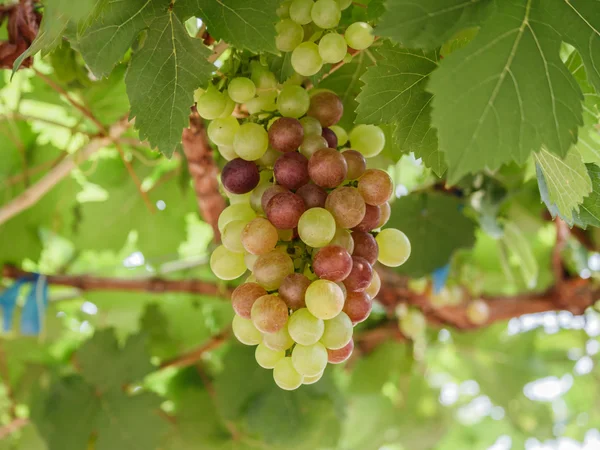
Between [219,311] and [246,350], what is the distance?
0.63 ft

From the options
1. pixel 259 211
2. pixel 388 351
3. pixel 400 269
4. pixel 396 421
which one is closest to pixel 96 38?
pixel 259 211

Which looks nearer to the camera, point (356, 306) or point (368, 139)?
point (356, 306)

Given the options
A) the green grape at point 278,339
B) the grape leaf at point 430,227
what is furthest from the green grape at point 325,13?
the grape leaf at point 430,227

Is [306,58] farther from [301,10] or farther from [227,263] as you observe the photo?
[227,263]

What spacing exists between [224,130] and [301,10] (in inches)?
5.9

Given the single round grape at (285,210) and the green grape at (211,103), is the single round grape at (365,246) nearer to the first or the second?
the single round grape at (285,210)

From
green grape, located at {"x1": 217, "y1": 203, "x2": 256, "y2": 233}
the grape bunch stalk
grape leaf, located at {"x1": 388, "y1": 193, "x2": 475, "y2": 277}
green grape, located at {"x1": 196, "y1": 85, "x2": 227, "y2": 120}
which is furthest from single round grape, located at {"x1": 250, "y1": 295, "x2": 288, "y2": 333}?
grape leaf, located at {"x1": 388, "y1": 193, "x2": 475, "y2": 277}

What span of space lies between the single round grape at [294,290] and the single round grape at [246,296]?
0.02 metres

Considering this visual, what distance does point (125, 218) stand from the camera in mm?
1453

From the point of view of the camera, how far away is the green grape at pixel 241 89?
0.59 meters

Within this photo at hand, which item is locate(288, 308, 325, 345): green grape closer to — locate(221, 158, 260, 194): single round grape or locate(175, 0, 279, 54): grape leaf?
locate(221, 158, 260, 194): single round grape

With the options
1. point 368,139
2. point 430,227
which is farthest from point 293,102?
point 430,227

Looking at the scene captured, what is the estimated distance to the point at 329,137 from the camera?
61 centimetres

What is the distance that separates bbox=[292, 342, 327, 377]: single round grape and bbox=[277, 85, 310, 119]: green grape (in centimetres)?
25
